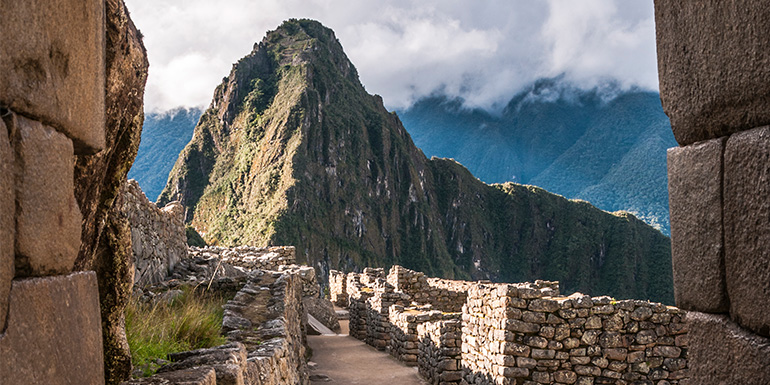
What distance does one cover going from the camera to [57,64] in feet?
6.73

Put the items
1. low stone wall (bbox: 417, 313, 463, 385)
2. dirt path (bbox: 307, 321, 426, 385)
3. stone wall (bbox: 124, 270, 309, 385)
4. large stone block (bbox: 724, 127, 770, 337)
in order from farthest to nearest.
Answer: dirt path (bbox: 307, 321, 426, 385) → low stone wall (bbox: 417, 313, 463, 385) → stone wall (bbox: 124, 270, 309, 385) → large stone block (bbox: 724, 127, 770, 337)

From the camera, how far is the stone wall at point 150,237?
10.5 meters

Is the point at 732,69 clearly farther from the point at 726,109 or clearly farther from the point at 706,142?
the point at 706,142

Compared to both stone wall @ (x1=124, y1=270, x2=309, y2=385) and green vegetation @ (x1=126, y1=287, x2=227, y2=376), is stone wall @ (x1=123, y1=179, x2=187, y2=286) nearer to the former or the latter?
stone wall @ (x1=124, y1=270, x2=309, y2=385)

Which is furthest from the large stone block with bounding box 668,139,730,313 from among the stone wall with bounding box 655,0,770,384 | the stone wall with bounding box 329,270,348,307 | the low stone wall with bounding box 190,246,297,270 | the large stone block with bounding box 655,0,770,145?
the stone wall with bounding box 329,270,348,307

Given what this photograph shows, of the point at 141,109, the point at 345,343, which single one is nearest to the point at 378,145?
the point at 345,343

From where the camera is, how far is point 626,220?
141 metres

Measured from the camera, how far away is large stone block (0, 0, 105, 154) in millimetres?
1784

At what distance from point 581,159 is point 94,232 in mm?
189944

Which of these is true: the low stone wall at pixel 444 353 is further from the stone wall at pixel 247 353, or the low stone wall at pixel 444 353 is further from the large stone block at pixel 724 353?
the large stone block at pixel 724 353

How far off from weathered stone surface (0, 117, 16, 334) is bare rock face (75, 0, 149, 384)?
74cm

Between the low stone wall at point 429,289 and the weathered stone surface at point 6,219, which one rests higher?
the weathered stone surface at point 6,219

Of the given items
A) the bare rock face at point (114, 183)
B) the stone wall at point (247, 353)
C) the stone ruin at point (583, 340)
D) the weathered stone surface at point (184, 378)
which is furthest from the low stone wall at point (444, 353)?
the bare rock face at point (114, 183)

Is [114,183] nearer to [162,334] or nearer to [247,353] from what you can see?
[162,334]
